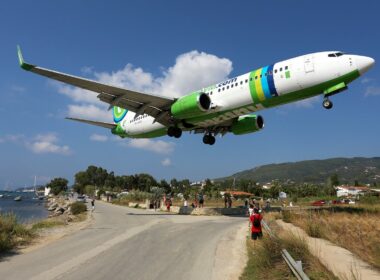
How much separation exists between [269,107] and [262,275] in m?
17.6

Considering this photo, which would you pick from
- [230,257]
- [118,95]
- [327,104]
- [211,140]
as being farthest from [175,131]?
[230,257]

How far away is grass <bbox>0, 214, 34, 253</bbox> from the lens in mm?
13597

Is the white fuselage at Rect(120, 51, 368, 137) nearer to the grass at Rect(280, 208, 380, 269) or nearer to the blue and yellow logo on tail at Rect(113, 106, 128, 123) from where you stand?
the grass at Rect(280, 208, 380, 269)

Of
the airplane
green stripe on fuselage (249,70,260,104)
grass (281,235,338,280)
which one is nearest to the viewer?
grass (281,235,338,280)

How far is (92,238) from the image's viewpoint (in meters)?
16.2

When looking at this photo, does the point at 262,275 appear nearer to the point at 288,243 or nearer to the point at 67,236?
the point at 288,243

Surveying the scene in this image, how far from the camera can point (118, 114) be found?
3816 centimetres

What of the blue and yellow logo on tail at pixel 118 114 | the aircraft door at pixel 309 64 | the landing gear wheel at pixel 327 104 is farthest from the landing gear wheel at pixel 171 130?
the landing gear wheel at pixel 327 104

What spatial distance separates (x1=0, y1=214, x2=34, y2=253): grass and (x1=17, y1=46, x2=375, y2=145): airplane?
10.8 meters

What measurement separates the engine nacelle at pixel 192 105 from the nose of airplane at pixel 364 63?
10.1m

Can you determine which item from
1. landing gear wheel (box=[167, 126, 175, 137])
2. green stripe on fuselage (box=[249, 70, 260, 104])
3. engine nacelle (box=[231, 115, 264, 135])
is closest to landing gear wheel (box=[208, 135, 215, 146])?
engine nacelle (box=[231, 115, 264, 135])

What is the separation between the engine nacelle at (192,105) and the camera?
2647 centimetres

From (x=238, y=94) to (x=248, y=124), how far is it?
704 centimetres

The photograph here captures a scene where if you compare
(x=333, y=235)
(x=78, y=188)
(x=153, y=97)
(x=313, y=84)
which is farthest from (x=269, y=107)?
(x=78, y=188)
